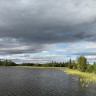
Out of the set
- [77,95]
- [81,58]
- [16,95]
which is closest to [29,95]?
[16,95]

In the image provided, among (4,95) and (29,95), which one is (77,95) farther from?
(4,95)

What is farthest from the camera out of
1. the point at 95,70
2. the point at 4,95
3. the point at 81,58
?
the point at 81,58

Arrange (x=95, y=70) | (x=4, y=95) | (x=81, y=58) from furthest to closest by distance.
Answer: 1. (x=81, y=58)
2. (x=95, y=70)
3. (x=4, y=95)

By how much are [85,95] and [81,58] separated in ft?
297

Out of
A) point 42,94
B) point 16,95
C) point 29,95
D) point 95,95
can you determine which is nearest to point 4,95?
point 16,95

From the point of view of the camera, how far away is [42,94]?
56.1 meters

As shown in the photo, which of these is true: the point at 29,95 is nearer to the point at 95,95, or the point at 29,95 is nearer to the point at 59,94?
the point at 59,94

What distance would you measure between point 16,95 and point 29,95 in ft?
11.3

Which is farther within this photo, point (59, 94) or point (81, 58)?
point (81, 58)

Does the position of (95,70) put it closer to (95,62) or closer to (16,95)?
(95,62)

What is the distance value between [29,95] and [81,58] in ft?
310

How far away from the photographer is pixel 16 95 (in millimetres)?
53562

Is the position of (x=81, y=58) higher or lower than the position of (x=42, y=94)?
higher

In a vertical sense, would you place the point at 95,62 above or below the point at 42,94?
above
